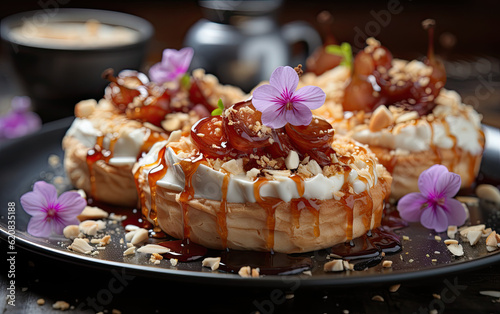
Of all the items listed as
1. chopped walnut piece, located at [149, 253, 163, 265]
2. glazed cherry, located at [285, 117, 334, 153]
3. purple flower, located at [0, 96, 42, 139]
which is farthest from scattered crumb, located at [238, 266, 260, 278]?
purple flower, located at [0, 96, 42, 139]

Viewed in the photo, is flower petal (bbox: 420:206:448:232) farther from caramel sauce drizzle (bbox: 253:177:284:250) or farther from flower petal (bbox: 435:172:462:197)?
caramel sauce drizzle (bbox: 253:177:284:250)

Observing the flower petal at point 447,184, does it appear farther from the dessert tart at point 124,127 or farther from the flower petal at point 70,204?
the flower petal at point 70,204

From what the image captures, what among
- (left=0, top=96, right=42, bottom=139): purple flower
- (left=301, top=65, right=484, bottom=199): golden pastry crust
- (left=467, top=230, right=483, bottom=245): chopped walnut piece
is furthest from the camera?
(left=0, top=96, right=42, bottom=139): purple flower

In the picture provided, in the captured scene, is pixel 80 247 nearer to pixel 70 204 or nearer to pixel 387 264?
pixel 70 204

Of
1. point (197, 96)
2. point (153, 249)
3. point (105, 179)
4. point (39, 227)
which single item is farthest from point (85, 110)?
point (153, 249)

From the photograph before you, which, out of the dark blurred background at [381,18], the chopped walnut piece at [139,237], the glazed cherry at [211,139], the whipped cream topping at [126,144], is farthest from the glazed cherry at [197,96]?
the dark blurred background at [381,18]

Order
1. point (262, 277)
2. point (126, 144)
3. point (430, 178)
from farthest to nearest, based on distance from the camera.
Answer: point (126, 144)
point (430, 178)
point (262, 277)

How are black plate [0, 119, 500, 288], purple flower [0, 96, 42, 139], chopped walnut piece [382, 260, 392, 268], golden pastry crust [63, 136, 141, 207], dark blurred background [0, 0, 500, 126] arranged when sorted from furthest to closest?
dark blurred background [0, 0, 500, 126], purple flower [0, 96, 42, 139], golden pastry crust [63, 136, 141, 207], chopped walnut piece [382, 260, 392, 268], black plate [0, 119, 500, 288]

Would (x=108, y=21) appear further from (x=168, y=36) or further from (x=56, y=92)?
(x=168, y=36)
